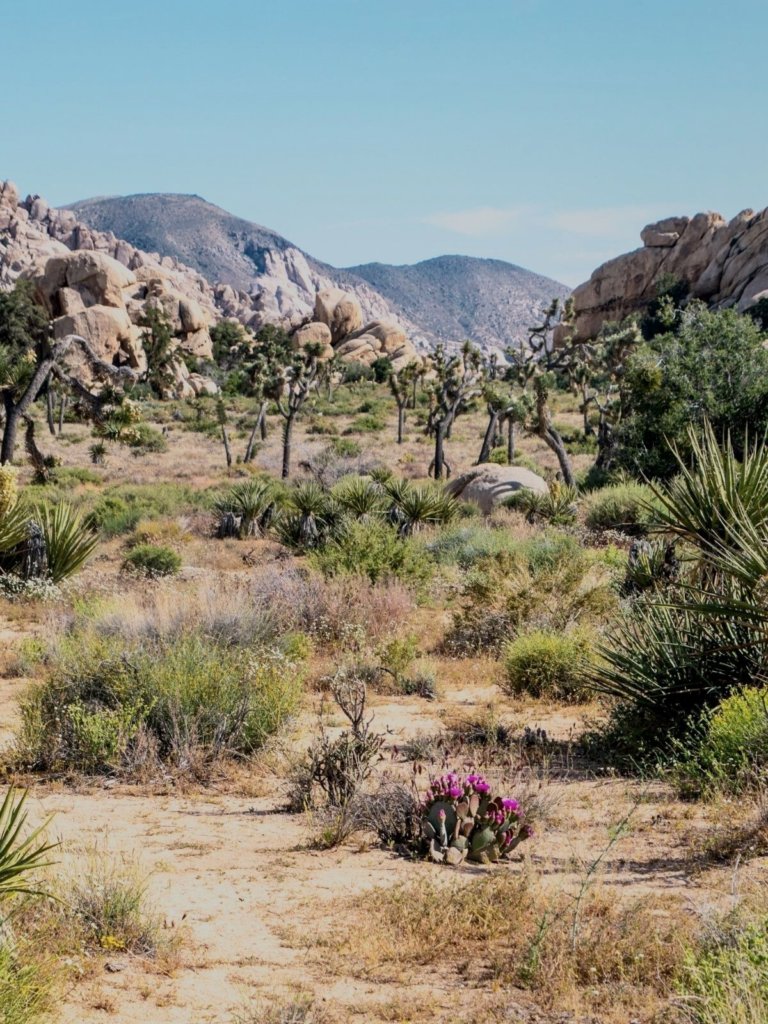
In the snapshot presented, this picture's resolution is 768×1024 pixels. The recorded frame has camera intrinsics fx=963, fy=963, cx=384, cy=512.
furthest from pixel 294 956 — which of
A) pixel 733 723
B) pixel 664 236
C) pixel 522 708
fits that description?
pixel 664 236

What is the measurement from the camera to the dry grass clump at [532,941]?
3926 millimetres

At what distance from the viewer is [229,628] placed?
10.2 m

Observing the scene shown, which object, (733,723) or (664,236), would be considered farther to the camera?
(664,236)

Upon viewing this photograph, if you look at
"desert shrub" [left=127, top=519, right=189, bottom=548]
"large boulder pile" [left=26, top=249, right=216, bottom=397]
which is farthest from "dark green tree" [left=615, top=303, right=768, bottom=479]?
"large boulder pile" [left=26, top=249, right=216, bottom=397]

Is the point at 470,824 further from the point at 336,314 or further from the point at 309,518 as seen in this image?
the point at 336,314

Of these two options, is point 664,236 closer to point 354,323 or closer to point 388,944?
point 354,323

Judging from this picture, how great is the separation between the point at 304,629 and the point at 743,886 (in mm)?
7956

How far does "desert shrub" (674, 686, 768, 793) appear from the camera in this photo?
20.4 ft

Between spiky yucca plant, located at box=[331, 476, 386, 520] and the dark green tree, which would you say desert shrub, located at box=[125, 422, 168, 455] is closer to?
the dark green tree

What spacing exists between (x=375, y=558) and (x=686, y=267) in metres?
72.5

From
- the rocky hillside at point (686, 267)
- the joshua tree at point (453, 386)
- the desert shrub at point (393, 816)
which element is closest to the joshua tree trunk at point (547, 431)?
the joshua tree at point (453, 386)

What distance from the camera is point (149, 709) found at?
7219 mm

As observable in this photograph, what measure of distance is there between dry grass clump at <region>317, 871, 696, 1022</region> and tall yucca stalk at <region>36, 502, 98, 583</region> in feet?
35.7

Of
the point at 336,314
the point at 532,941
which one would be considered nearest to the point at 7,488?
the point at 532,941
